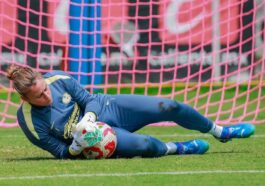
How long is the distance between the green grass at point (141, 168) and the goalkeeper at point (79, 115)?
0.41 ft

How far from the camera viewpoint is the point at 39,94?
6.66 m

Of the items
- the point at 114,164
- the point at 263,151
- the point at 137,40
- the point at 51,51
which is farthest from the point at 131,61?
the point at 114,164

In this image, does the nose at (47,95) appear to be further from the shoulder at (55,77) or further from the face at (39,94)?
the shoulder at (55,77)

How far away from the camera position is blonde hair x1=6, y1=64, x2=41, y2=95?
658cm

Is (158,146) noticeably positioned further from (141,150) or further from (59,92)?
(59,92)

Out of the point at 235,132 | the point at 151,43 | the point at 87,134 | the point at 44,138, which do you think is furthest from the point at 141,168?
the point at 151,43

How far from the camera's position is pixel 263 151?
293 inches

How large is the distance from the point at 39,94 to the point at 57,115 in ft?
0.87

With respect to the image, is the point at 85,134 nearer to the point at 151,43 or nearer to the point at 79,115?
the point at 79,115

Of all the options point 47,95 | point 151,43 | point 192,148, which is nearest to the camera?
point 47,95

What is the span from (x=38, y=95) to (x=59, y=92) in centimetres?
29

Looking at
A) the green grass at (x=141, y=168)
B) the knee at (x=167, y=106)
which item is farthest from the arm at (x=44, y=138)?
the knee at (x=167, y=106)

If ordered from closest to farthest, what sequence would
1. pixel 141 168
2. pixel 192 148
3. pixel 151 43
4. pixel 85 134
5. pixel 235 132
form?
pixel 141 168 → pixel 85 134 → pixel 192 148 → pixel 235 132 → pixel 151 43

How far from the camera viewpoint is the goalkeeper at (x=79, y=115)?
A: 6.67 metres
